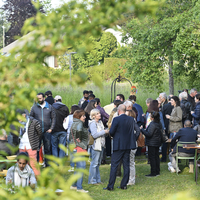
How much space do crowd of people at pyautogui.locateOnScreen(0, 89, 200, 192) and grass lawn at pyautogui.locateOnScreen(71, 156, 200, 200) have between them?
0.20 metres

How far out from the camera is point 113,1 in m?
1.64

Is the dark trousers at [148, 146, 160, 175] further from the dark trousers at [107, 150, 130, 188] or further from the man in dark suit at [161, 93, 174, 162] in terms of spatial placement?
the man in dark suit at [161, 93, 174, 162]

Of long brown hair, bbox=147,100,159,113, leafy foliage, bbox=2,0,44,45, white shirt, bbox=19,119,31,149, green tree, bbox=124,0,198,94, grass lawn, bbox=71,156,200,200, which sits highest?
leafy foliage, bbox=2,0,44,45

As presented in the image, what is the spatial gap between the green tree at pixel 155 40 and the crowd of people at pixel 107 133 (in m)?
4.49

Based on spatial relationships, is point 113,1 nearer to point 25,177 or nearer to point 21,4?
point 25,177

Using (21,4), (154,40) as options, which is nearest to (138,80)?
(154,40)

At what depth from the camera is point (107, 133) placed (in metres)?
7.93

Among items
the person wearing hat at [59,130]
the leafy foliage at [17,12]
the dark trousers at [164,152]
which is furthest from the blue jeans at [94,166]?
the leafy foliage at [17,12]

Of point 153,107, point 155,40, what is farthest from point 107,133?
point 155,40

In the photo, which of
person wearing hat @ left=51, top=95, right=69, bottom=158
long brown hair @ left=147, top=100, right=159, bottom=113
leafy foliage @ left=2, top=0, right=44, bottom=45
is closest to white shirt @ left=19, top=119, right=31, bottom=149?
person wearing hat @ left=51, top=95, right=69, bottom=158

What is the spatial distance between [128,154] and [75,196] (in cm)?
600

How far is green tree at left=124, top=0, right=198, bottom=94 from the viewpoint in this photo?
584 inches

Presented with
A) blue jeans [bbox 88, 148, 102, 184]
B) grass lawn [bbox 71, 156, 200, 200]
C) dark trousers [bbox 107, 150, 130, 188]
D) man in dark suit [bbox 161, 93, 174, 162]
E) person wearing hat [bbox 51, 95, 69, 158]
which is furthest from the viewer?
man in dark suit [bbox 161, 93, 174, 162]

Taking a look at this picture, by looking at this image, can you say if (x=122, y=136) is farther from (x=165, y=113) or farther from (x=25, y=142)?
(x=165, y=113)
